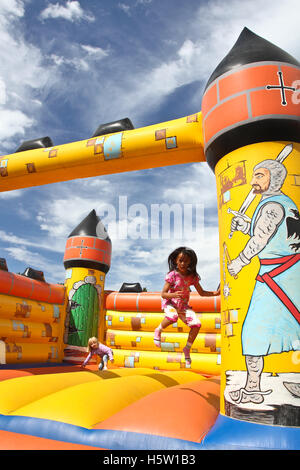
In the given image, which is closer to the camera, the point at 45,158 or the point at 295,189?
the point at 295,189

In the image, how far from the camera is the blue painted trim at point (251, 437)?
5.22 feet

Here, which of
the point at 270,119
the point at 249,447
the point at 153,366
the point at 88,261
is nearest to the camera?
the point at 249,447

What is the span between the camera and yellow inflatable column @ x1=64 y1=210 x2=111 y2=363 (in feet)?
19.4

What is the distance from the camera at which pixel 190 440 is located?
162cm

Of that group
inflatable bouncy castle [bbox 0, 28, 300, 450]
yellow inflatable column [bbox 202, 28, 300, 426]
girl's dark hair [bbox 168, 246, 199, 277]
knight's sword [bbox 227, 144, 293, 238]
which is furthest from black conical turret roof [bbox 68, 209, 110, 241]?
knight's sword [bbox 227, 144, 293, 238]

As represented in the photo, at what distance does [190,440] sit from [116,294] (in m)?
4.82

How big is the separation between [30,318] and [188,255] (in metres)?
3.64

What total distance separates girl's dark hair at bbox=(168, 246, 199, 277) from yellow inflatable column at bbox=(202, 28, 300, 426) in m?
0.60

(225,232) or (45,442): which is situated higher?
(225,232)

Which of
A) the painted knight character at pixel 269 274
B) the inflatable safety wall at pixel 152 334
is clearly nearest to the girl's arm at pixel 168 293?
the painted knight character at pixel 269 274

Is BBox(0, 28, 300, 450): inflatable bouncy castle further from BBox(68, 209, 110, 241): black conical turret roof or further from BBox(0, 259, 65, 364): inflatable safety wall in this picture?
BBox(68, 209, 110, 241): black conical turret roof

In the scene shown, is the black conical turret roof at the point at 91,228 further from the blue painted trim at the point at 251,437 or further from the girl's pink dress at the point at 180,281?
the blue painted trim at the point at 251,437
